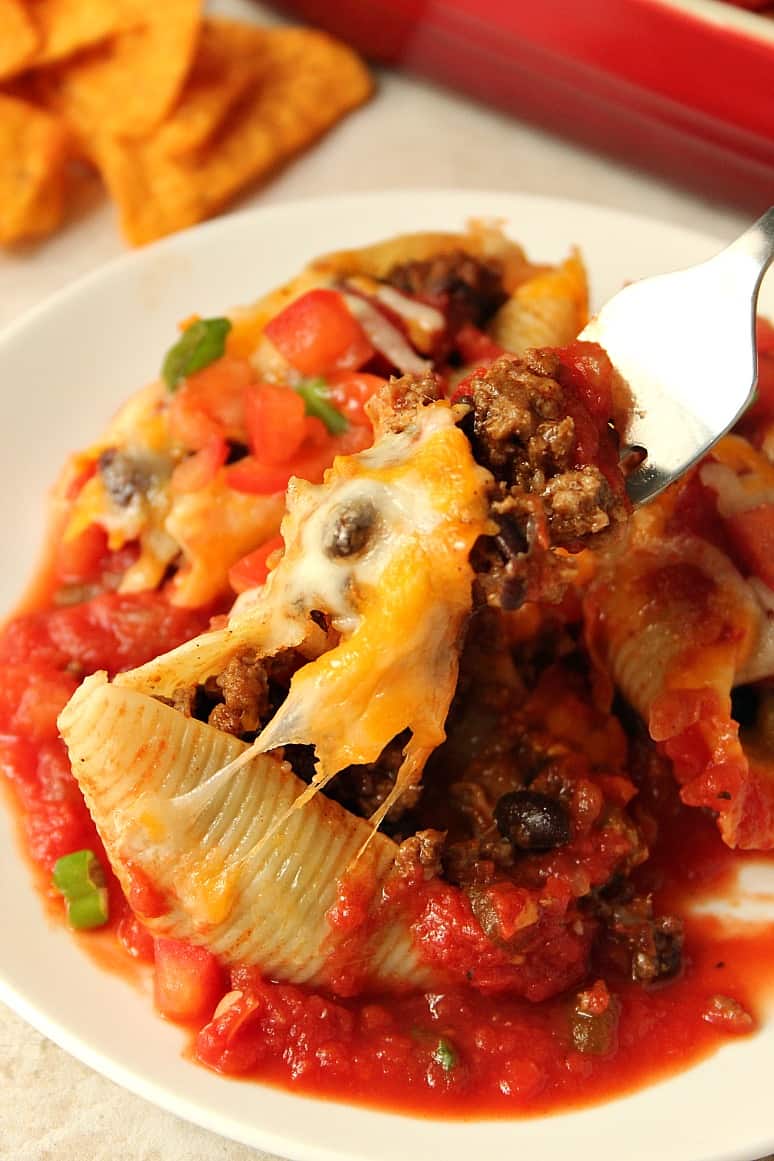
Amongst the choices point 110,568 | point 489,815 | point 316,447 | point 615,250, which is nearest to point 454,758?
point 489,815

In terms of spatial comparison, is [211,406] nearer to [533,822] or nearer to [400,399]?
[400,399]

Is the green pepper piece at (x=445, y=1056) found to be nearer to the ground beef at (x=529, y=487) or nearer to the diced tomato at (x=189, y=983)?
the diced tomato at (x=189, y=983)

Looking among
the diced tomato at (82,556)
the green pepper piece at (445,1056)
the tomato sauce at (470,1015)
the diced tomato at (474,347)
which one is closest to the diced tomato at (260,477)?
the diced tomato at (82,556)

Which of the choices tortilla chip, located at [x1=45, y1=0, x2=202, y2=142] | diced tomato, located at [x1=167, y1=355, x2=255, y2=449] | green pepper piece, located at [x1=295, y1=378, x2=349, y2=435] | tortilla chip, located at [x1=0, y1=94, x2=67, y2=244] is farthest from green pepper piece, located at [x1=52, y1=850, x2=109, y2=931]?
tortilla chip, located at [x1=45, y1=0, x2=202, y2=142]

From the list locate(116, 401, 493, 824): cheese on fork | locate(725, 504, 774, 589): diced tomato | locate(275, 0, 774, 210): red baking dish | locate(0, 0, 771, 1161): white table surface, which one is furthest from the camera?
locate(0, 0, 771, 1161): white table surface

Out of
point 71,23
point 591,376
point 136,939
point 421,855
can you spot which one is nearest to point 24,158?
point 71,23

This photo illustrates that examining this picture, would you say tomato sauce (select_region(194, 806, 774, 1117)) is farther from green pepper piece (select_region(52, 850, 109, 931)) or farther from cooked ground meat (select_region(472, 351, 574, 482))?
cooked ground meat (select_region(472, 351, 574, 482))
